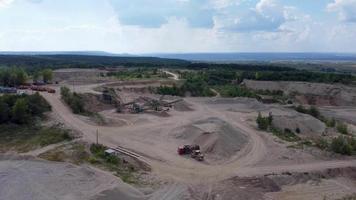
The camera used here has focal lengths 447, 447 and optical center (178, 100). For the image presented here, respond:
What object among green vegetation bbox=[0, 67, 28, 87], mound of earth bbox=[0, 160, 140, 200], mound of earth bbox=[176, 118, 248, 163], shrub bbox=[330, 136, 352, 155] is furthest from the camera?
green vegetation bbox=[0, 67, 28, 87]

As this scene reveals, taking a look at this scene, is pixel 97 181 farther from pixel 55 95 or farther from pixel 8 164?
pixel 55 95

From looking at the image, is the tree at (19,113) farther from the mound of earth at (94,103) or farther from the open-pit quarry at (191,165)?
the mound of earth at (94,103)

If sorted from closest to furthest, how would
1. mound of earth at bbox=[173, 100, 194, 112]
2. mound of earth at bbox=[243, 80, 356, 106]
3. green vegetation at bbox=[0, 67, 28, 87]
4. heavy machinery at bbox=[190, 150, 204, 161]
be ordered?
heavy machinery at bbox=[190, 150, 204, 161]
mound of earth at bbox=[173, 100, 194, 112]
green vegetation at bbox=[0, 67, 28, 87]
mound of earth at bbox=[243, 80, 356, 106]

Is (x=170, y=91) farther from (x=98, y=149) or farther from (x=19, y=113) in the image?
(x=98, y=149)

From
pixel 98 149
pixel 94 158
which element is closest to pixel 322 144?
pixel 98 149

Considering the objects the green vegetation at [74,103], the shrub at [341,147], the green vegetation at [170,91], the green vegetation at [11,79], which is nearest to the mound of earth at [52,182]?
the green vegetation at [74,103]

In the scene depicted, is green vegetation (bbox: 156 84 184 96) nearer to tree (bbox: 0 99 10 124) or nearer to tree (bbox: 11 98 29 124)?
tree (bbox: 11 98 29 124)

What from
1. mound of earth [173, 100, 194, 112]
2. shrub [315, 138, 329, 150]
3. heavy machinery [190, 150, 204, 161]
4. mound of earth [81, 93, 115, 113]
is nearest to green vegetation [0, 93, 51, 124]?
mound of earth [81, 93, 115, 113]
